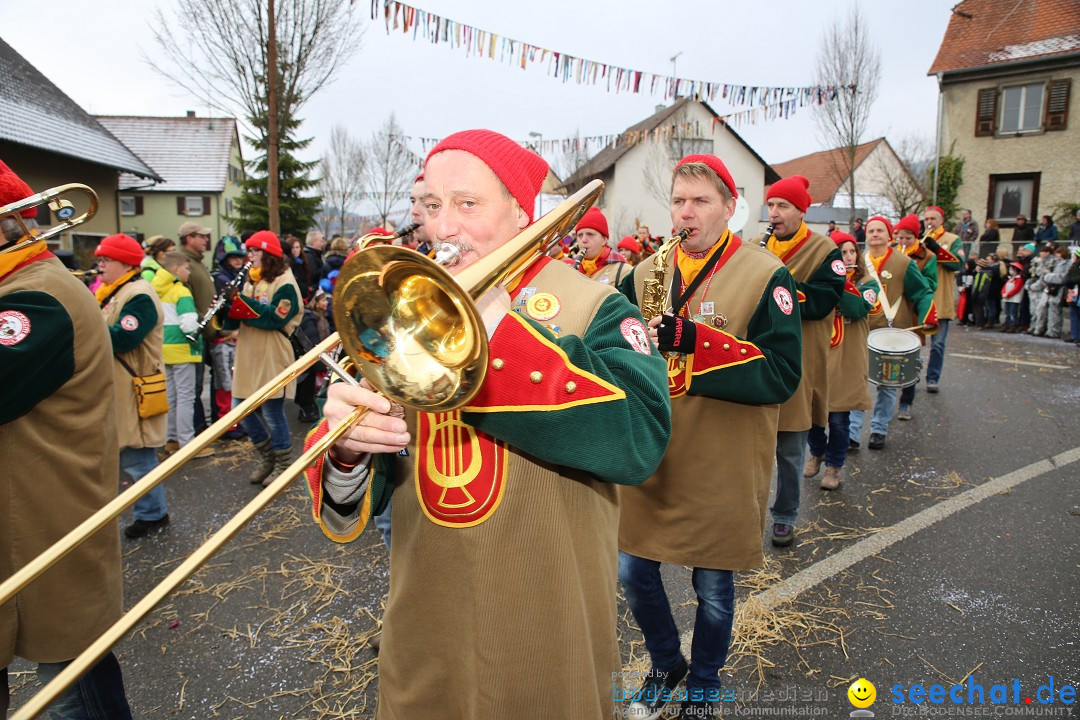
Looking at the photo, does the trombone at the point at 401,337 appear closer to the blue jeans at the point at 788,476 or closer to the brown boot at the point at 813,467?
the blue jeans at the point at 788,476

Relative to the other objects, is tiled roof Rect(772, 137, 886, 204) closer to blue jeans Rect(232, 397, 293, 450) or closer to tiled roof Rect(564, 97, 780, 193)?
A: tiled roof Rect(564, 97, 780, 193)

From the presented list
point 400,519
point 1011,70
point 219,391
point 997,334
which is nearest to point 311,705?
point 400,519

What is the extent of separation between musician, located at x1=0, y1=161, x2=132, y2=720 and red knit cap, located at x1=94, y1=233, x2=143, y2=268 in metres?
2.49

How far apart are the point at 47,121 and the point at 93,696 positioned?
A: 70.9 ft

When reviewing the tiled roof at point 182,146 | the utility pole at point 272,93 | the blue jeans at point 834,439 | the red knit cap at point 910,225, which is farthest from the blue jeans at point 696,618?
the tiled roof at point 182,146

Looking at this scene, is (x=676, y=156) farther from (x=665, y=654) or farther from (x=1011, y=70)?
(x=665, y=654)

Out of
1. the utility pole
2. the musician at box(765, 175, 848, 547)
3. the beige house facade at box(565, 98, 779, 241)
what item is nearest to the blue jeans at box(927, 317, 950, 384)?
the musician at box(765, 175, 848, 547)

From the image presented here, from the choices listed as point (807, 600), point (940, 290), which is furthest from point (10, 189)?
point (940, 290)

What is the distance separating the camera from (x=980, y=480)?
550 cm

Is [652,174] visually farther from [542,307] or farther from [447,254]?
[447,254]

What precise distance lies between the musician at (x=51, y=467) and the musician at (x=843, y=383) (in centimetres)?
484

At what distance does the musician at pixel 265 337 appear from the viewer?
564cm

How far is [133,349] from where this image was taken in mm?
4773

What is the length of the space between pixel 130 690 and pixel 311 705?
931 millimetres
